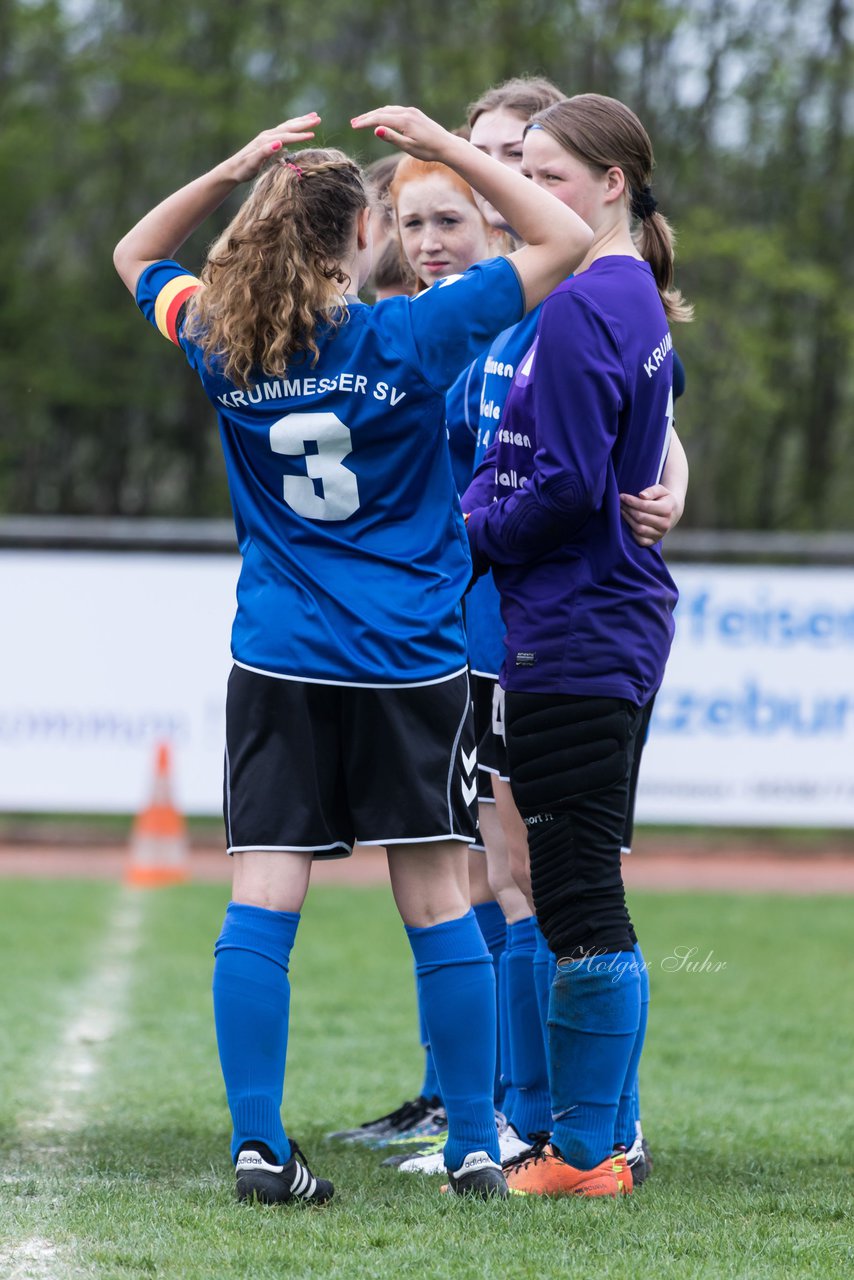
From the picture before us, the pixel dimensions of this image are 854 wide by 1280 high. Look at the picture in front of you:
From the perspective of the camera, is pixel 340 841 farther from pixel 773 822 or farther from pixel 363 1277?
pixel 773 822

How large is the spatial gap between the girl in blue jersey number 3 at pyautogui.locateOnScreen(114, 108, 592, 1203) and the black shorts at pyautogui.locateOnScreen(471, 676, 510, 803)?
0.52 meters

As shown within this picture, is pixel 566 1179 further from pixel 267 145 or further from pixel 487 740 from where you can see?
pixel 267 145

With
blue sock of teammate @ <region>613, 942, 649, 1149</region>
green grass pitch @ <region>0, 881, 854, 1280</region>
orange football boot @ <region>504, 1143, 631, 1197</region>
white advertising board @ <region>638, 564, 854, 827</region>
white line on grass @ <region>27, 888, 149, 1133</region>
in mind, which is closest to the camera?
green grass pitch @ <region>0, 881, 854, 1280</region>

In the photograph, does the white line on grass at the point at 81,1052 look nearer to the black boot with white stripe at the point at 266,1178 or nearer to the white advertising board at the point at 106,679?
the black boot with white stripe at the point at 266,1178

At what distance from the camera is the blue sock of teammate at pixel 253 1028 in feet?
10.2

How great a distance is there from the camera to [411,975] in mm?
7453

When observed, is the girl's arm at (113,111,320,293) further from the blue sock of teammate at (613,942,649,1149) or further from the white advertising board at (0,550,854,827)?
the white advertising board at (0,550,854,827)

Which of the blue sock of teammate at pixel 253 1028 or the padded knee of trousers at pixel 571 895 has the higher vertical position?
the padded knee of trousers at pixel 571 895

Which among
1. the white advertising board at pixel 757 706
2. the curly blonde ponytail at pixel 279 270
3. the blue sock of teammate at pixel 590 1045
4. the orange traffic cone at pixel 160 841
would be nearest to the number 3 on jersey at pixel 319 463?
the curly blonde ponytail at pixel 279 270

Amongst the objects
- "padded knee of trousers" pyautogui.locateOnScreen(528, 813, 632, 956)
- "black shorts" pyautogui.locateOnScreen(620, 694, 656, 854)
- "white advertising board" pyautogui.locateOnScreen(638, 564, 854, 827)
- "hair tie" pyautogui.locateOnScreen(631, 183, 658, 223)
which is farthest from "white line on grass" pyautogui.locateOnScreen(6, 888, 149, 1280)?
"white advertising board" pyautogui.locateOnScreen(638, 564, 854, 827)

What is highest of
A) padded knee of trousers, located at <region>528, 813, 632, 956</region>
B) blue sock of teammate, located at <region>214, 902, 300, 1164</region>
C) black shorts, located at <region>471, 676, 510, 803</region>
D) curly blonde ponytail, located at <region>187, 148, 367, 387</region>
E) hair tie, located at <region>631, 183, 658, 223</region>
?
hair tie, located at <region>631, 183, 658, 223</region>

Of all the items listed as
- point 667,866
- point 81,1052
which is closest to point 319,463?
point 81,1052

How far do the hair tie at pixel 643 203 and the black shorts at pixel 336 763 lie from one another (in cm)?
116

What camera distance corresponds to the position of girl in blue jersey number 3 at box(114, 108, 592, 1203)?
313cm
